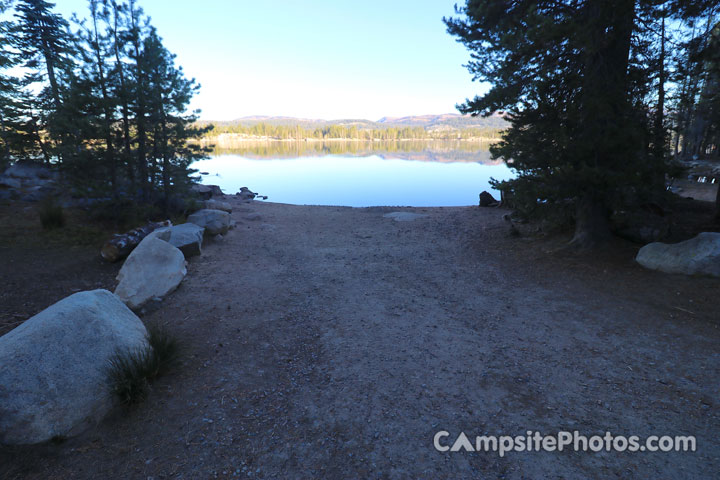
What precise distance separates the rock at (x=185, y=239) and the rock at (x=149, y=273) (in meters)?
1.18

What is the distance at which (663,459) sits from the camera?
3.41 meters

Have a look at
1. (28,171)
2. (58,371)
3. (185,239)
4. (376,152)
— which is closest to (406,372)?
(58,371)

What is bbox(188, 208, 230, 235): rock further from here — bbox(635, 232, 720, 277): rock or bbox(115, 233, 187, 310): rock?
bbox(635, 232, 720, 277): rock

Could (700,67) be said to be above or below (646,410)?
above

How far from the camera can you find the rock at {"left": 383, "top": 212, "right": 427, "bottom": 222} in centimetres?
1670

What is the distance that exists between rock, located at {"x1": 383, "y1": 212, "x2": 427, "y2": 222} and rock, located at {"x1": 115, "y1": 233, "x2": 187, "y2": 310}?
34.8 ft

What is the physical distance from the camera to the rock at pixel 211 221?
12.4 metres

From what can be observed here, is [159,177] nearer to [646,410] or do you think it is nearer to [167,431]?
[167,431]

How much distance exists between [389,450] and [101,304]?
14.4 ft

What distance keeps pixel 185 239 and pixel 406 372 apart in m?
7.93

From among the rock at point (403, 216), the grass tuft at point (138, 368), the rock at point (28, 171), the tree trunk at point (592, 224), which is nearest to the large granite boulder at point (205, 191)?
the rock at point (28, 171)

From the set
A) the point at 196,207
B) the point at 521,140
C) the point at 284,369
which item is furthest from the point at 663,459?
the point at 196,207

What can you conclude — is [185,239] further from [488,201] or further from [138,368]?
[488,201]

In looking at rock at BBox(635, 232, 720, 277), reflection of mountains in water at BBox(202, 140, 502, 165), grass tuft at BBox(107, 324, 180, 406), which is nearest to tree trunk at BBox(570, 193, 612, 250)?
rock at BBox(635, 232, 720, 277)
